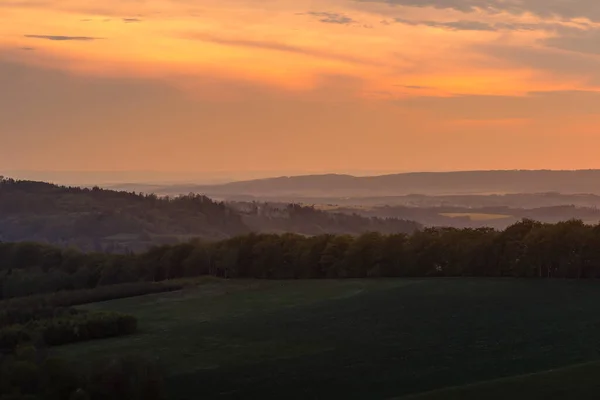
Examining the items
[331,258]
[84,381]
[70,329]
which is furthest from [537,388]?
[331,258]

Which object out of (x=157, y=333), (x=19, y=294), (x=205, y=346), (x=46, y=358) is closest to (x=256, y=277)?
(x=19, y=294)

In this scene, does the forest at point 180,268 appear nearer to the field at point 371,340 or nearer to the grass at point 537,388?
the field at point 371,340

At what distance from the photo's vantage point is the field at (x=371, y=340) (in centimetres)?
4925

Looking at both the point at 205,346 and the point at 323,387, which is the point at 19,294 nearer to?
the point at 205,346

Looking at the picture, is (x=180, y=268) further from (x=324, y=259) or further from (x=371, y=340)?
(x=371, y=340)

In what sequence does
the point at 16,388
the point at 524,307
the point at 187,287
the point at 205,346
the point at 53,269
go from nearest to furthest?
the point at 16,388 → the point at 205,346 → the point at 524,307 → the point at 187,287 → the point at 53,269

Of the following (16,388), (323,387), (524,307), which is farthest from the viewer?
(524,307)

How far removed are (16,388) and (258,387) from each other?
12.8 m

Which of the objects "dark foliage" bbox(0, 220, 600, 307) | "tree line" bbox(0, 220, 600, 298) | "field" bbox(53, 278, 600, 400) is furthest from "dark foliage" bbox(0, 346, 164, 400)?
"tree line" bbox(0, 220, 600, 298)

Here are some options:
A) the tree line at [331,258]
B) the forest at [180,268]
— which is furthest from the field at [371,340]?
the tree line at [331,258]

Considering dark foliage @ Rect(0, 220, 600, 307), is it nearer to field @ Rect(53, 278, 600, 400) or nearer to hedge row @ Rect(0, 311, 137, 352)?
field @ Rect(53, 278, 600, 400)

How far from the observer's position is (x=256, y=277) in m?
119

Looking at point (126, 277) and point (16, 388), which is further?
point (126, 277)

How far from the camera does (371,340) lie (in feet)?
210
